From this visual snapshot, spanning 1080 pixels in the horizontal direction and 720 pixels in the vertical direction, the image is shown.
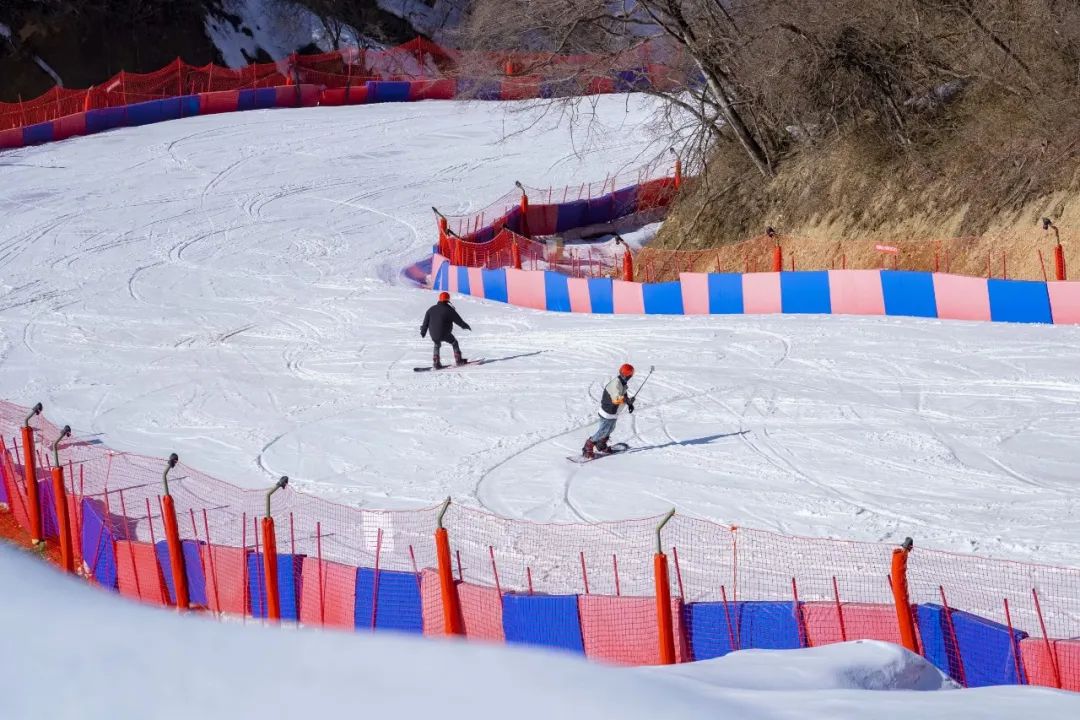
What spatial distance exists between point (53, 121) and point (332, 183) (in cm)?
1005

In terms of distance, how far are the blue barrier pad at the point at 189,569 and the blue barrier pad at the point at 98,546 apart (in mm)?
735

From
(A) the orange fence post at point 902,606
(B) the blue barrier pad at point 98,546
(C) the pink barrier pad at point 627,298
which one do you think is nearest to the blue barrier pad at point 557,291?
(C) the pink barrier pad at point 627,298

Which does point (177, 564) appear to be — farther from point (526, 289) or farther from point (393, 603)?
point (526, 289)

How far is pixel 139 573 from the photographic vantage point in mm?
11703

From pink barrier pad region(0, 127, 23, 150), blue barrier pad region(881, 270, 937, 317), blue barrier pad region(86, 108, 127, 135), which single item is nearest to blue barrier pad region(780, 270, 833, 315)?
blue barrier pad region(881, 270, 937, 317)

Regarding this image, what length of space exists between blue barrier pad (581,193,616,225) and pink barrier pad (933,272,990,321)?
1430cm

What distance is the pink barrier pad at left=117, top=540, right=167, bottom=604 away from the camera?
11.5 m

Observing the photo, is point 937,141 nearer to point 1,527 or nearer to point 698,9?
point 698,9

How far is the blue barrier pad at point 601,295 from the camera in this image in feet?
76.1

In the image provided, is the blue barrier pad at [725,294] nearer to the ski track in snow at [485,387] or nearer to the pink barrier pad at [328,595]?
the ski track in snow at [485,387]

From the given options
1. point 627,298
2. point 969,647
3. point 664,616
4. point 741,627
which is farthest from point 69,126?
point 969,647

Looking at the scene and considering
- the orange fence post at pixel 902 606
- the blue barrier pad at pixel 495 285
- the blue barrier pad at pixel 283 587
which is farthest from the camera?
the blue barrier pad at pixel 495 285

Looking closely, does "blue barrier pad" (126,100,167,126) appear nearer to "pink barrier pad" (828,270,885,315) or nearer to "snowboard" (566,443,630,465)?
"pink barrier pad" (828,270,885,315)

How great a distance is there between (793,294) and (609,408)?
25.2 ft
